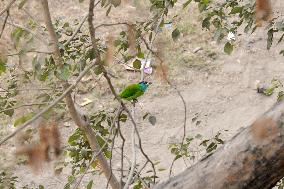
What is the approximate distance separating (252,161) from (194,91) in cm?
381

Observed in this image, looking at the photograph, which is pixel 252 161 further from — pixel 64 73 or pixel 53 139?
pixel 64 73

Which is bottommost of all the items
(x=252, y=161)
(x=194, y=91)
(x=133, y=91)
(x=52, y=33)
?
(x=252, y=161)

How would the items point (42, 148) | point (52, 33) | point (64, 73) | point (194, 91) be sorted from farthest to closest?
point (194, 91) < point (52, 33) < point (64, 73) < point (42, 148)

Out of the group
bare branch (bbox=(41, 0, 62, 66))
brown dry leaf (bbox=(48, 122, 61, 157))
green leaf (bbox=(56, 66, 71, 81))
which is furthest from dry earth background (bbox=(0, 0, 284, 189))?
brown dry leaf (bbox=(48, 122, 61, 157))

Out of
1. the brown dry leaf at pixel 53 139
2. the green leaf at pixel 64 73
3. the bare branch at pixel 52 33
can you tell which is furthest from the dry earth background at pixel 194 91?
the brown dry leaf at pixel 53 139

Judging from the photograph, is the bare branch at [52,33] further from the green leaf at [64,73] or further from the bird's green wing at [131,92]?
the bird's green wing at [131,92]

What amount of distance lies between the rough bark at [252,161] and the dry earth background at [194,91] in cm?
267

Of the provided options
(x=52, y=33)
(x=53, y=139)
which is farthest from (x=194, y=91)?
(x=53, y=139)

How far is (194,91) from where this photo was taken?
4914 millimetres

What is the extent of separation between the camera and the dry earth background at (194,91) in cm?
425

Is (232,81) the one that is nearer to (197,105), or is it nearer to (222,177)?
(197,105)

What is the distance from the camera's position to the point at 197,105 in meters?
4.70

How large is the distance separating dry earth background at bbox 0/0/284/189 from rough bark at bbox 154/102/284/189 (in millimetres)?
2671

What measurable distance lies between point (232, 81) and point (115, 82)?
3.58 ft
